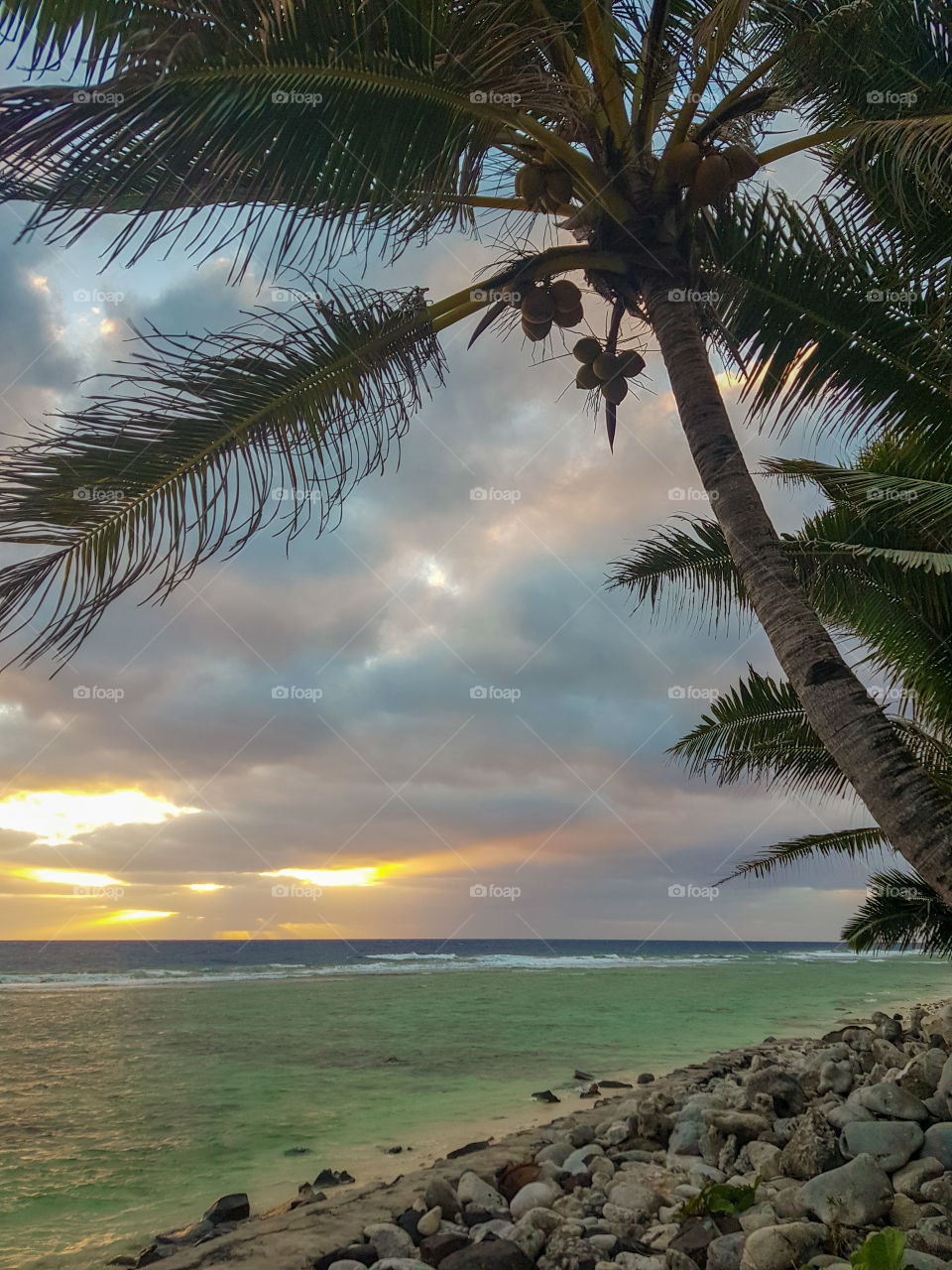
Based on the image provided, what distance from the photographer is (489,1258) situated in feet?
12.1

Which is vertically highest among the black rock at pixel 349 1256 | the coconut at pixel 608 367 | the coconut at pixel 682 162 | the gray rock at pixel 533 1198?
the coconut at pixel 682 162

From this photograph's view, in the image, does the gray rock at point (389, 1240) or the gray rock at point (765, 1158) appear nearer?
the gray rock at point (389, 1240)

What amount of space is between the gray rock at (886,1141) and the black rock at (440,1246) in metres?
1.88

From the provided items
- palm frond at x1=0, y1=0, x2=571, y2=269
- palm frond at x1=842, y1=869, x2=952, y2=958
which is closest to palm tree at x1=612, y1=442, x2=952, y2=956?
palm frond at x1=842, y1=869, x2=952, y2=958

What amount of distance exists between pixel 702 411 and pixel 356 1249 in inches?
174

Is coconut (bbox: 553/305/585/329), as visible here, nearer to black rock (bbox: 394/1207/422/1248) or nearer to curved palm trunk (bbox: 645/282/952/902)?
curved palm trunk (bbox: 645/282/952/902)

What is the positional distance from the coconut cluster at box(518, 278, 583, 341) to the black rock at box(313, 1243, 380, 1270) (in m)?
4.64

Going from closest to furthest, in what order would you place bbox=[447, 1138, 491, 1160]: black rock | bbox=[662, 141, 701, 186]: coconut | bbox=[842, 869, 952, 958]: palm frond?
Result: bbox=[662, 141, 701, 186]: coconut → bbox=[447, 1138, 491, 1160]: black rock → bbox=[842, 869, 952, 958]: palm frond

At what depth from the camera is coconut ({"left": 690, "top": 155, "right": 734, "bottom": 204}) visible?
4.05 m

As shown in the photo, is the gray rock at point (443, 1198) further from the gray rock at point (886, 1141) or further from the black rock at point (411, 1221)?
the gray rock at point (886, 1141)

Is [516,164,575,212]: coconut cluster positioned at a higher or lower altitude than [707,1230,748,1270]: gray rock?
higher

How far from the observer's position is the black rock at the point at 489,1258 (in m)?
3.65

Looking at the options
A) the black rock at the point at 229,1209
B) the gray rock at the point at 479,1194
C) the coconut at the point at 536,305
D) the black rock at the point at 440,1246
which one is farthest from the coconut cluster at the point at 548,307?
the black rock at the point at 229,1209

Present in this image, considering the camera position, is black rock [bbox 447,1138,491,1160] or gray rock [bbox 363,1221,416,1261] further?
black rock [bbox 447,1138,491,1160]
